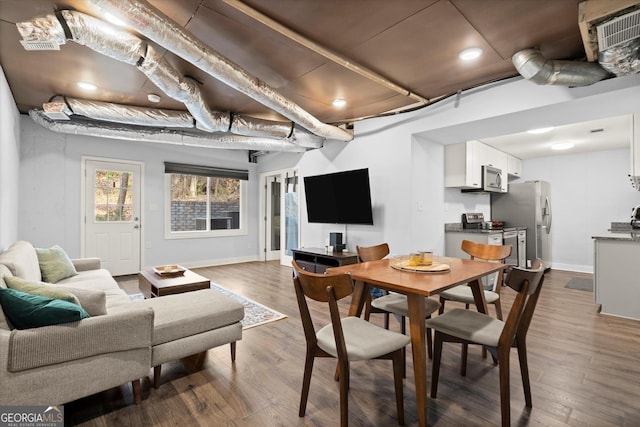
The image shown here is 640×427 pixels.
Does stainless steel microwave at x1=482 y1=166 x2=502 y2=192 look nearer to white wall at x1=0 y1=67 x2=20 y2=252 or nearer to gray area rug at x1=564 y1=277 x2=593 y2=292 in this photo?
gray area rug at x1=564 y1=277 x2=593 y2=292

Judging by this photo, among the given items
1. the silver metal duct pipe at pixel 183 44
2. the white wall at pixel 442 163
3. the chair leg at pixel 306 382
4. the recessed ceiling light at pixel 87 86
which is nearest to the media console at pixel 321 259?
the white wall at pixel 442 163

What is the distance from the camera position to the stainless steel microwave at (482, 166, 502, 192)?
5031 mm

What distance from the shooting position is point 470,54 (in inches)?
110

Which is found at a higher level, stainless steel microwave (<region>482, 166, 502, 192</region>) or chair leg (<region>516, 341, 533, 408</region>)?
stainless steel microwave (<region>482, 166, 502, 192</region>)

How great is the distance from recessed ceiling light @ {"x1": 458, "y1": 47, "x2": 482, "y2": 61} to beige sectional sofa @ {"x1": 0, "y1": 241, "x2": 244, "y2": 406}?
9.53 feet

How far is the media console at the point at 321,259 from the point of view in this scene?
14.8 ft

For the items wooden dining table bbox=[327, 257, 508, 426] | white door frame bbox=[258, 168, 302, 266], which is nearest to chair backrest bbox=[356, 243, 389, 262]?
wooden dining table bbox=[327, 257, 508, 426]

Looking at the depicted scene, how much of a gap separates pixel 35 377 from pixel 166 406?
0.69 metres

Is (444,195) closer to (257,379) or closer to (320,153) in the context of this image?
(320,153)

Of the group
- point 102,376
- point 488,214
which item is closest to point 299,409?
point 102,376

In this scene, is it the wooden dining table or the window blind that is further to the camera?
the window blind

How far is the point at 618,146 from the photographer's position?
5.56 meters

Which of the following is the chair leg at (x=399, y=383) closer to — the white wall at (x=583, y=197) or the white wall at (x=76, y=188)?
the white wall at (x=76, y=188)

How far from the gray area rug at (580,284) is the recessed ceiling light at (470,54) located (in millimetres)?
3955
